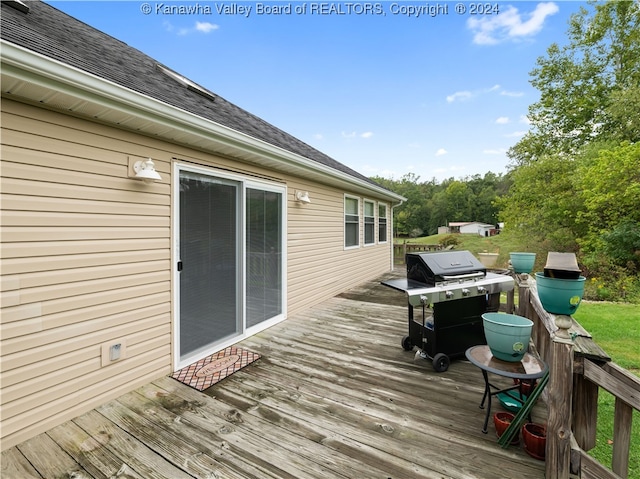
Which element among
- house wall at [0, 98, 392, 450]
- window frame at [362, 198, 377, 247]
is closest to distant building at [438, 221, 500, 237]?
window frame at [362, 198, 377, 247]

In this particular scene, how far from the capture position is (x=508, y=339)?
5.96ft

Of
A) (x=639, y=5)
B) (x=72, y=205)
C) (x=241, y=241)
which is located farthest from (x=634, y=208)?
(x=72, y=205)

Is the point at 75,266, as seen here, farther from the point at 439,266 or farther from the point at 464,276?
the point at 464,276

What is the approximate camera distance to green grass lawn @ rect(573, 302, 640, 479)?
1984mm

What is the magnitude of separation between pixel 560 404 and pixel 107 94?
11.4 feet

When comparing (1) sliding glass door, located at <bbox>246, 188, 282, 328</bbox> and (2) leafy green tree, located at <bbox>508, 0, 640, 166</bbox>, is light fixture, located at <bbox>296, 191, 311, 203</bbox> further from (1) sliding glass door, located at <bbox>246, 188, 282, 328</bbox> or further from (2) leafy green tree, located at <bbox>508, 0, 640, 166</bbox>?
(2) leafy green tree, located at <bbox>508, 0, 640, 166</bbox>

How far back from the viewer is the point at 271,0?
4918 mm

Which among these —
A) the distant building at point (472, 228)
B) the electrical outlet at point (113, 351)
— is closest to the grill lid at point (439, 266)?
the electrical outlet at point (113, 351)

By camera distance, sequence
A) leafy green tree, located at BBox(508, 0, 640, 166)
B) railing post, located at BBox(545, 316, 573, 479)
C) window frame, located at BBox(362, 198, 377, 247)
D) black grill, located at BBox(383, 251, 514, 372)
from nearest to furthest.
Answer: railing post, located at BBox(545, 316, 573, 479) → black grill, located at BBox(383, 251, 514, 372) → window frame, located at BBox(362, 198, 377, 247) → leafy green tree, located at BBox(508, 0, 640, 166)

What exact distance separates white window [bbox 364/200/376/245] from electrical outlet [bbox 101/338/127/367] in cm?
670

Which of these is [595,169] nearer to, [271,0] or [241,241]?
[271,0]

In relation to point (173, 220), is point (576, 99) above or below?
above

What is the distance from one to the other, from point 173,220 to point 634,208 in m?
12.9

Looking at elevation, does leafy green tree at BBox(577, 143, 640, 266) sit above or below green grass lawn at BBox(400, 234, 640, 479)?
above
